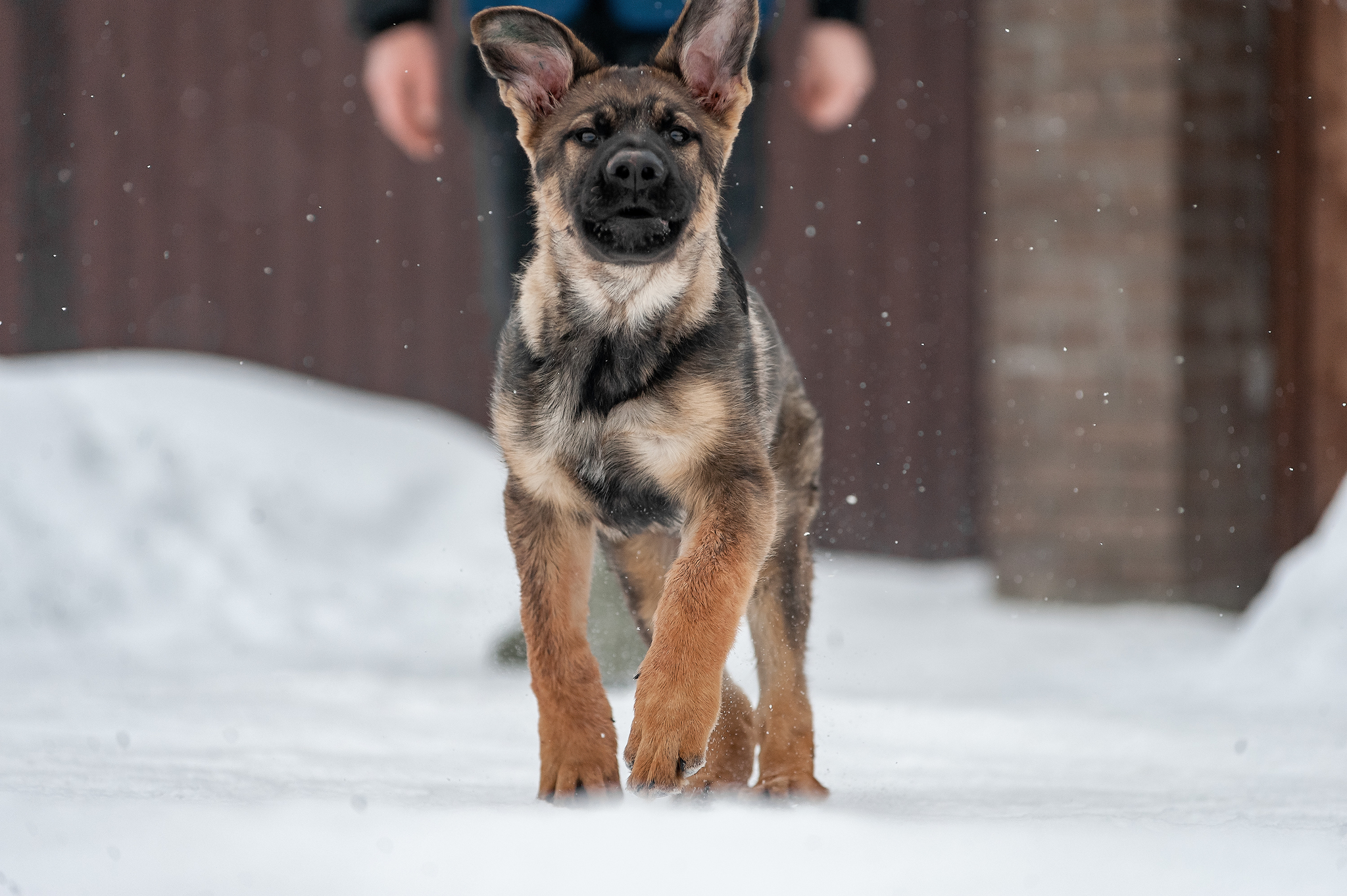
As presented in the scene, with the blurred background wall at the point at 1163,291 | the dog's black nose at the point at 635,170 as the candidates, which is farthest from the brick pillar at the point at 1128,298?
the dog's black nose at the point at 635,170

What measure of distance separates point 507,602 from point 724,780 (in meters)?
2.22

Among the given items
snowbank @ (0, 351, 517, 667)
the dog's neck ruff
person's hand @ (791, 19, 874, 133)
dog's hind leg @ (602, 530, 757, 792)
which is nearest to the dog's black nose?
the dog's neck ruff

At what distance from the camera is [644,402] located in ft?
8.65

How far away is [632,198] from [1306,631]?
303cm

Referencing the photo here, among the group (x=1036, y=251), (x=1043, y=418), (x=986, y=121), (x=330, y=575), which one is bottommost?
(x=330, y=575)

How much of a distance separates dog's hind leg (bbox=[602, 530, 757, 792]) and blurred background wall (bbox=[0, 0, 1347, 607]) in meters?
3.05

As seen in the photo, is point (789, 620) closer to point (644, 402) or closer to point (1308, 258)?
point (644, 402)

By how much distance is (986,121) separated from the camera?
6168mm

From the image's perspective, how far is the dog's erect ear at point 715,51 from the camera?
2.85 metres

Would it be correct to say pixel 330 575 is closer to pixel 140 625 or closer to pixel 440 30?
pixel 140 625

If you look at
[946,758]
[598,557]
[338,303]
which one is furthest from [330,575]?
[946,758]

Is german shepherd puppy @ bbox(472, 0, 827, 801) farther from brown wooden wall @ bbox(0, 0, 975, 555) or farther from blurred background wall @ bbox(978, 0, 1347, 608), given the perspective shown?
brown wooden wall @ bbox(0, 0, 975, 555)

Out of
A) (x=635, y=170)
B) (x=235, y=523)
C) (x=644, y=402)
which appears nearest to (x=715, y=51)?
(x=635, y=170)

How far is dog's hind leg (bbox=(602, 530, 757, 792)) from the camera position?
2.99 m
